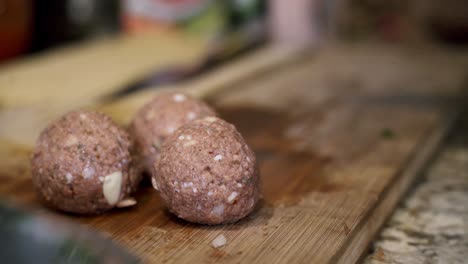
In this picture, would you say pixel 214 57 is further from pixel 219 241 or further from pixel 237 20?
pixel 219 241

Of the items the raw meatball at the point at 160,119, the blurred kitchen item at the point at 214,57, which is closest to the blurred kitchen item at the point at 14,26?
the blurred kitchen item at the point at 214,57

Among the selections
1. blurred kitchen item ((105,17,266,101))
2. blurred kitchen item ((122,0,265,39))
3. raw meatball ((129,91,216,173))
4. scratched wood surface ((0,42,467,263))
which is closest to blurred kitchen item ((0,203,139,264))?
scratched wood surface ((0,42,467,263))

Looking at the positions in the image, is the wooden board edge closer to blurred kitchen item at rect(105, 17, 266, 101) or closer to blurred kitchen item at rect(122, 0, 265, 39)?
blurred kitchen item at rect(105, 17, 266, 101)

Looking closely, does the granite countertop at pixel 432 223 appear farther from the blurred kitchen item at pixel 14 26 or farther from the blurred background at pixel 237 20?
the blurred kitchen item at pixel 14 26

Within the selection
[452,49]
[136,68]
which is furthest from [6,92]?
[452,49]

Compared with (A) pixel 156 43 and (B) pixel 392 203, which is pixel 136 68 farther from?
(B) pixel 392 203

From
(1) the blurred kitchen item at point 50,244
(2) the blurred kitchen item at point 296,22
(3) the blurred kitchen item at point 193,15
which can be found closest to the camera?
(1) the blurred kitchen item at point 50,244

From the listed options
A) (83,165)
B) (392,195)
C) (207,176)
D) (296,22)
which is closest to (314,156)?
(392,195)

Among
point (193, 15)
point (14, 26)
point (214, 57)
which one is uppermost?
point (14, 26)
